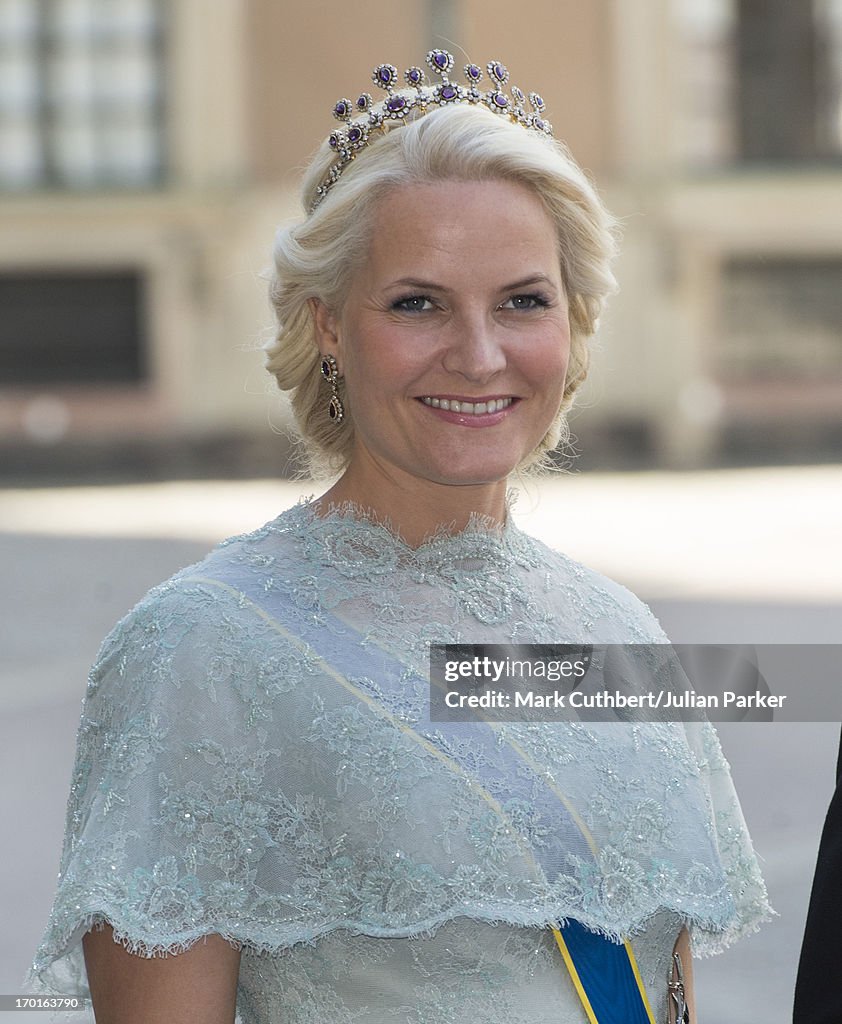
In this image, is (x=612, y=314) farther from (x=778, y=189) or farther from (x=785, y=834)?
(x=785, y=834)

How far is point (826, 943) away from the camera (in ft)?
5.34

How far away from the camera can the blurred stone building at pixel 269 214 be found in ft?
62.1

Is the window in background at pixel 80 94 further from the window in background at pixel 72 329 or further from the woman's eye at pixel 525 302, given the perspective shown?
the woman's eye at pixel 525 302

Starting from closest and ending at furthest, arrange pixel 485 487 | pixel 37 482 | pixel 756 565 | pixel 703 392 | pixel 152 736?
1. pixel 152 736
2. pixel 485 487
3. pixel 756 565
4. pixel 37 482
5. pixel 703 392

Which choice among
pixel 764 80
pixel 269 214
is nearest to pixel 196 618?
pixel 269 214

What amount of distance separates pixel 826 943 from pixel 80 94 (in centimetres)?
1935

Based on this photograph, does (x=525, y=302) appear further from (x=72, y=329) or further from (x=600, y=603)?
(x=72, y=329)

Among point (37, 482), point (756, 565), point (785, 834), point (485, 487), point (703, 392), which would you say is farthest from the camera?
point (703, 392)

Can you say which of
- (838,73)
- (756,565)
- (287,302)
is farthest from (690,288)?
(287,302)

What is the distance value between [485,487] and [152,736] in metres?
0.52

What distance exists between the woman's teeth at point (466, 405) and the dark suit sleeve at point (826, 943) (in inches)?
22.8

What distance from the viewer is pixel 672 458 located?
18.7 m

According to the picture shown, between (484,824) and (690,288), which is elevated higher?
(484,824)

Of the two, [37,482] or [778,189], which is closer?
[37,482]
